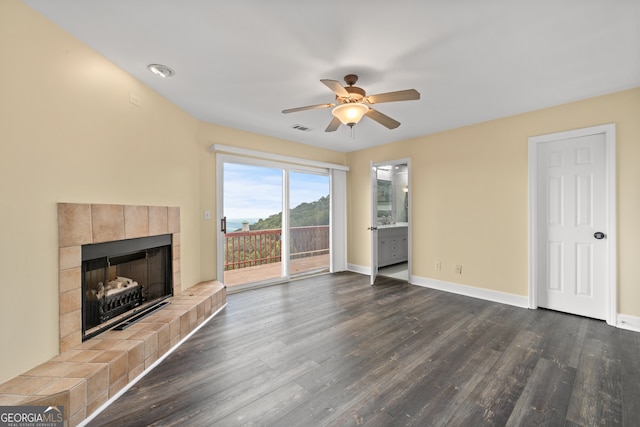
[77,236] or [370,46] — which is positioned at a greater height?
[370,46]

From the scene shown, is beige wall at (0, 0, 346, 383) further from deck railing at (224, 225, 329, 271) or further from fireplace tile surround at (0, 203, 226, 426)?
deck railing at (224, 225, 329, 271)

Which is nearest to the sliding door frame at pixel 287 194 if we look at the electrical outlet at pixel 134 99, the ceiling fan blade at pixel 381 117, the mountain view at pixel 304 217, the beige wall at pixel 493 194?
the mountain view at pixel 304 217

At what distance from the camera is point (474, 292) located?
12.6 feet

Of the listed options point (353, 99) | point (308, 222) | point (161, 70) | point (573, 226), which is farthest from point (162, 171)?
point (573, 226)

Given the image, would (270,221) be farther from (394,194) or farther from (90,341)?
(394,194)

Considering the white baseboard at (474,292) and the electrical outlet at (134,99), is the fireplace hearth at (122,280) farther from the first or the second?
the white baseboard at (474,292)

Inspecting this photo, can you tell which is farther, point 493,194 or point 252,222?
point 252,222

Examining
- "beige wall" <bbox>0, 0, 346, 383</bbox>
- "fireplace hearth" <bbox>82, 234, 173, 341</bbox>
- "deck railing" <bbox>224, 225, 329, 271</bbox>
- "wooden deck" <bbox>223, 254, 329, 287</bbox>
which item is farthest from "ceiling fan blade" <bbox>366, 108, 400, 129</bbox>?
"wooden deck" <bbox>223, 254, 329, 287</bbox>

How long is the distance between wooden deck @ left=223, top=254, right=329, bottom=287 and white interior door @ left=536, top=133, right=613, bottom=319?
11.0ft

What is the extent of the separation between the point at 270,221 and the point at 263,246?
700 mm

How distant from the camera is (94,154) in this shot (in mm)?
2111

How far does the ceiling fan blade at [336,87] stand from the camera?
199 cm

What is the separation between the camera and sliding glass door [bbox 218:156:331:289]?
13.5ft

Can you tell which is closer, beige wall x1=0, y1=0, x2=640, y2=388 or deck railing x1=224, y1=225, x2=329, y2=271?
beige wall x1=0, y1=0, x2=640, y2=388
